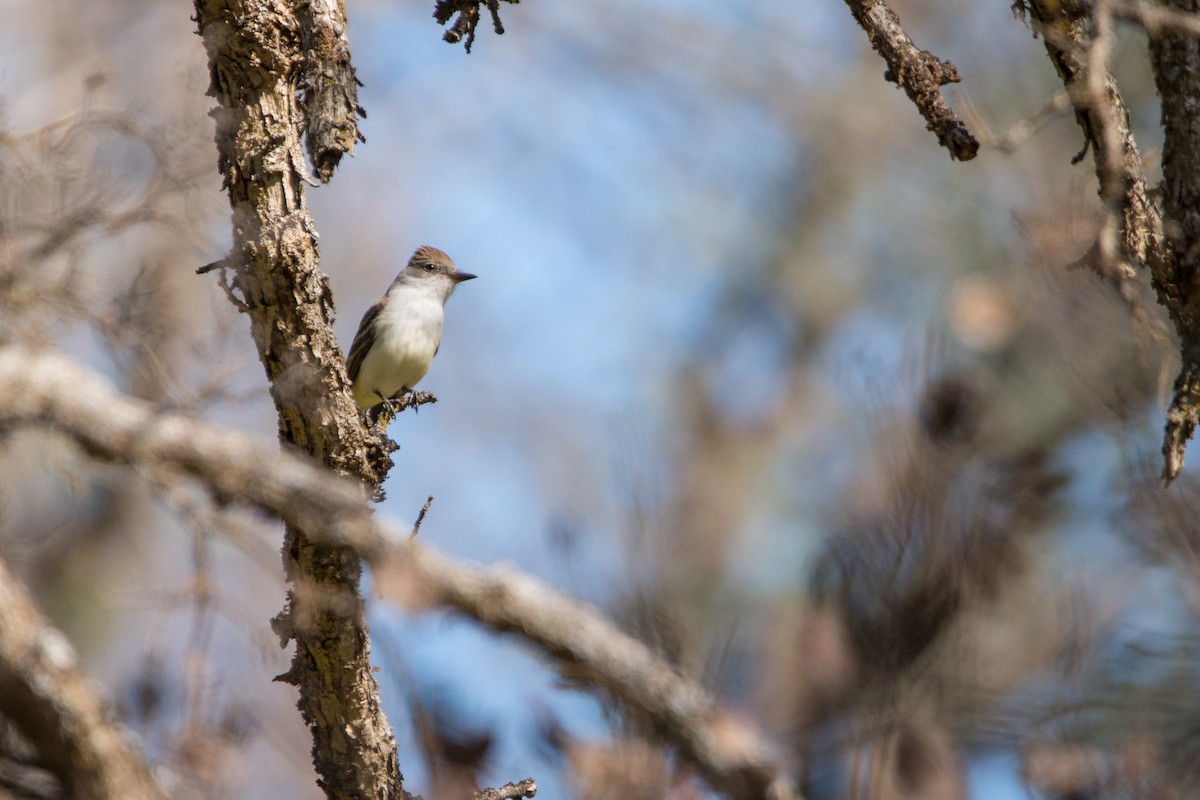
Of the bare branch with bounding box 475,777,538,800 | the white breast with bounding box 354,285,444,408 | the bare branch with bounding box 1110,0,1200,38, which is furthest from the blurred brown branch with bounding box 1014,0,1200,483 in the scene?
the white breast with bounding box 354,285,444,408

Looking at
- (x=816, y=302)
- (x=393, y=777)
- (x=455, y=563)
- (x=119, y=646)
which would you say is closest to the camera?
(x=393, y=777)

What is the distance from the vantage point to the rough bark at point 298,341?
297cm

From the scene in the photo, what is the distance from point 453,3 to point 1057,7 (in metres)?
1.43

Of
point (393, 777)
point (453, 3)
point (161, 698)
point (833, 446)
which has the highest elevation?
point (833, 446)

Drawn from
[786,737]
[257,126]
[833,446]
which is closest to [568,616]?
[786,737]

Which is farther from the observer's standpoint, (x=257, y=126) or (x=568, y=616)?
(x=568, y=616)

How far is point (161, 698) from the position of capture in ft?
13.3

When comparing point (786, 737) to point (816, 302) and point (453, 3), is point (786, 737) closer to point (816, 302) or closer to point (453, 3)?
point (453, 3)

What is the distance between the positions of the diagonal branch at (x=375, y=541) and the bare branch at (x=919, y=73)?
143 cm

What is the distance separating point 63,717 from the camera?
12.3 ft

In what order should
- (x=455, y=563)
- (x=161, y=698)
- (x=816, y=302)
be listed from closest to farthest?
(x=161, y=698) < (x=455, y=563) < (x=816, y=302)

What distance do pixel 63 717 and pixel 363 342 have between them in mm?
2829

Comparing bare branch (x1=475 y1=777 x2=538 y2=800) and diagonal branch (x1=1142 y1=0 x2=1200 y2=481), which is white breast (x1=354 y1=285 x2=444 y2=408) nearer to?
bare branch (x1=475 y1=777 x2=538 y2=800)

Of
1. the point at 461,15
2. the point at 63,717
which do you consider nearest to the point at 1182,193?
the point at 461,15
